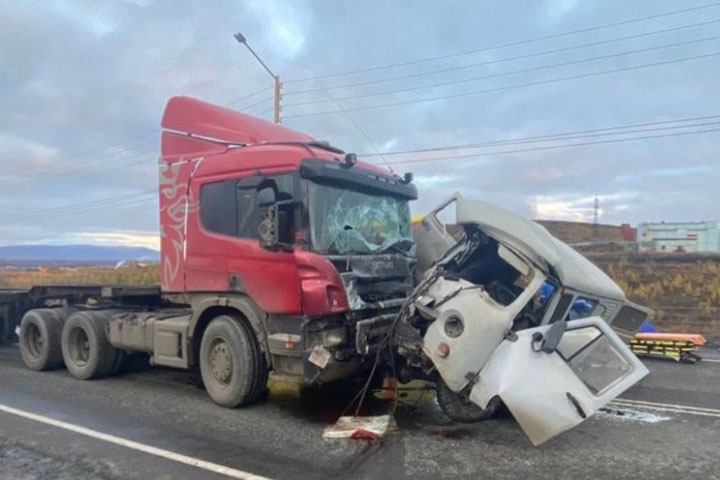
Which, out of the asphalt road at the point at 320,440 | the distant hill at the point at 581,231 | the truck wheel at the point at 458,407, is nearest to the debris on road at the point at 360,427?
the asphalt road at the point at 320,440

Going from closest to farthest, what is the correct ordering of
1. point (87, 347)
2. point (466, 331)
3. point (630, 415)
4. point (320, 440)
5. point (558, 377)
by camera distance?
point (558, 377), point (466, 331), point (320, 440), point (630, 415), point (87, 347)

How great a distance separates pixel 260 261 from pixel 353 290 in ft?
3.40

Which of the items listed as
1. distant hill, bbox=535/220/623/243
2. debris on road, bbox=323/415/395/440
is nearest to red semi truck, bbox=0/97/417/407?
debris on road, bbox=323/415/395/440

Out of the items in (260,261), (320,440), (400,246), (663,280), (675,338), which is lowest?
(320,440)

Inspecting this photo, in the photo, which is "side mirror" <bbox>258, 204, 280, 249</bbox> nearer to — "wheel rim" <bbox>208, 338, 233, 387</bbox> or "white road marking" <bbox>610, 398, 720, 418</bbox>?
"wheel rim" <bbox>208, 338, 233, 387</bbox>

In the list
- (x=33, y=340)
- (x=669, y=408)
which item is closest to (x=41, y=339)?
(x=33, y=340)

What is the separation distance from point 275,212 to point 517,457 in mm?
3111

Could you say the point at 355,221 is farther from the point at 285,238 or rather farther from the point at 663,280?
the point at 663,280

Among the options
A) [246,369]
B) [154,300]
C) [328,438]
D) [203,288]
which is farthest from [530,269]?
[154,300]

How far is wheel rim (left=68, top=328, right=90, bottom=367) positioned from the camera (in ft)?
26.5

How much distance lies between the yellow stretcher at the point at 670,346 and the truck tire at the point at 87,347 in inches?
311

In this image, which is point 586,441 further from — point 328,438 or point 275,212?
point 275,212

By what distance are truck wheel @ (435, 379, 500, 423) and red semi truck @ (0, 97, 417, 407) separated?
0.82 m

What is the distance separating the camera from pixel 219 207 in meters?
6.43
